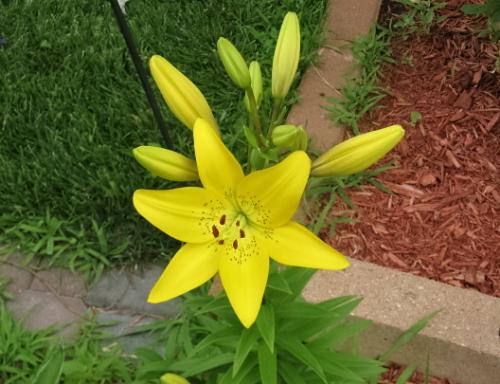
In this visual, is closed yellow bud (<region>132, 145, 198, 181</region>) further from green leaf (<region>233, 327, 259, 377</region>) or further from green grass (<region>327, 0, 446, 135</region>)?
green grass (<region>327, 0, 446, 135</region>)

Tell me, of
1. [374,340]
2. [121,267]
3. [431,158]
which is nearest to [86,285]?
[121,267]

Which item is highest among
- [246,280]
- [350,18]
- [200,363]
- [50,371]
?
[246,280]

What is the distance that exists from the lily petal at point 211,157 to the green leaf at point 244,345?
0.46m

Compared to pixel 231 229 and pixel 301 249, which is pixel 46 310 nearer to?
pixel 231 229

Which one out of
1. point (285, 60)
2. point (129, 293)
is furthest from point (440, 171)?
point (285, 60)

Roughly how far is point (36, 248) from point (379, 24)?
1.73 meters

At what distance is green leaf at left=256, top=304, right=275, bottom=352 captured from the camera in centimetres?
154

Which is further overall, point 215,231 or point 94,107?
point 94,107

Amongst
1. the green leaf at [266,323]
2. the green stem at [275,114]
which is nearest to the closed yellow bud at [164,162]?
the green stem at [275,114]

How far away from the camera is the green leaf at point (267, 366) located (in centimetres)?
166

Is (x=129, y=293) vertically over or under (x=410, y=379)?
over

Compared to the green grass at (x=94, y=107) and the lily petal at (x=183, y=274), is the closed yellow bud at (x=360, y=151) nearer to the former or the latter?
the lily petal at (x=183, y=274)

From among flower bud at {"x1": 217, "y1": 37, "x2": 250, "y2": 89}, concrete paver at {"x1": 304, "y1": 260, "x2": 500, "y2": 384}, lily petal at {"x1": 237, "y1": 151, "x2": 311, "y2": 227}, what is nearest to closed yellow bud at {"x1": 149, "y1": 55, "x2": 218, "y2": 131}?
flower bud at {"x1": 217, "y1": 37, "x2": 250, "y2": 89}

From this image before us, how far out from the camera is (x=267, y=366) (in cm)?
167
